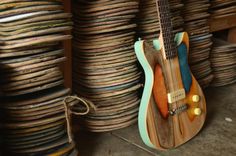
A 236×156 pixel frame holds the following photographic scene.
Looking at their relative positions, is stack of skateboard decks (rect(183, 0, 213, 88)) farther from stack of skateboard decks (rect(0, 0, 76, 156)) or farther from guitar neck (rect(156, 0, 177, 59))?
stack of skateboard decks (rect(0, 0, 76, 156))

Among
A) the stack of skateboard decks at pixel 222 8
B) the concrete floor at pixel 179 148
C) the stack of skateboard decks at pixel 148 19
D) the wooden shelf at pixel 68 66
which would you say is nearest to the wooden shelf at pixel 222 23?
the stack of skateboard decks at pixel 222 8

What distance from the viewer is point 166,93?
1.31m

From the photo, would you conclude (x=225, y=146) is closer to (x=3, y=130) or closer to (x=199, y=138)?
(x=199, y=138)

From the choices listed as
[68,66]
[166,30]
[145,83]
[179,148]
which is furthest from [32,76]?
[179,148]

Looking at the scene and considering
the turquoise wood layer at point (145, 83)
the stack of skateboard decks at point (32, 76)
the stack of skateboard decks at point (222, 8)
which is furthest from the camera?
the stack of skateboard decks at point (222, 8)

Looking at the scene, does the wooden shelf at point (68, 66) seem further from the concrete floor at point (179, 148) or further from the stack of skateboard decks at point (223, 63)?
the stack of skateboard decks at point (223, 63)

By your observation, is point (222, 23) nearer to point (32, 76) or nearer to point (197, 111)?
point (197, 111)

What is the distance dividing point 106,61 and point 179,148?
48 centimetres

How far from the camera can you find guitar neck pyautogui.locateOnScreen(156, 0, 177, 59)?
1.30 m

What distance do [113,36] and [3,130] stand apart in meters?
0.57

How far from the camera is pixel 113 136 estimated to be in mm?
1463

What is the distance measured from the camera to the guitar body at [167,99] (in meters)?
1.25

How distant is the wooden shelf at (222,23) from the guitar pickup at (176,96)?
2.41 ft

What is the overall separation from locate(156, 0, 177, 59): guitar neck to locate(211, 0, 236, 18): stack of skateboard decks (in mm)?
674
